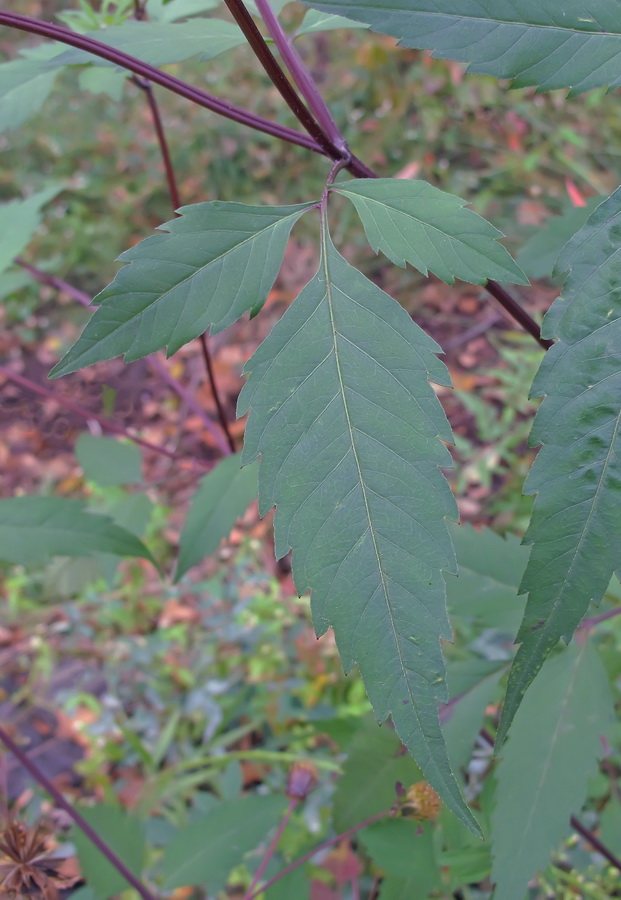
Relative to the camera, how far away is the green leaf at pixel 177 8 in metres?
0.85

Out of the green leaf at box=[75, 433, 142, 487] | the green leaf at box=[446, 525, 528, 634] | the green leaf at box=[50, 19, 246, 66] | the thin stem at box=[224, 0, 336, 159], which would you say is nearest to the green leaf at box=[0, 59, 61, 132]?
the green leaf at box=[50, 19, 246, 66]

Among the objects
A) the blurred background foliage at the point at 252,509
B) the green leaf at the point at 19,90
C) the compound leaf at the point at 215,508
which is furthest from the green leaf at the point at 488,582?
the green leaf at the point at 19,90

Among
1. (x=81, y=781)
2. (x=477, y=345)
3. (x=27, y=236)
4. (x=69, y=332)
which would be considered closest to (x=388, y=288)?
(x=477, y=345)

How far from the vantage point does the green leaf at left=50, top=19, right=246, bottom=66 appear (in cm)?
66

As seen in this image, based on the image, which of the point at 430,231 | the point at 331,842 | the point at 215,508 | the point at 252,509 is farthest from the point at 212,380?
the point at 252,509

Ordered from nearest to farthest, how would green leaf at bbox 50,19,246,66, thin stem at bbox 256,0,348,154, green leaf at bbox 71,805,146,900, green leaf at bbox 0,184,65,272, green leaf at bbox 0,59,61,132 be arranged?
thin stem at bbox 256,0,348,154, green leaf at bbox 50,19,246,66, green leaf at bbox 0,59,61,132, green leaf at bbox 71,805,146,900, green leaf at bbox 0,184,65,272

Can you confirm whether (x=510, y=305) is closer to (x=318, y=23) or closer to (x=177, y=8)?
(x=318, y=23)

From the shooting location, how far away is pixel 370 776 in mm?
860

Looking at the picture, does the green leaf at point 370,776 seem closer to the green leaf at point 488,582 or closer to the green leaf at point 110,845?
the green leaf at point 488,582

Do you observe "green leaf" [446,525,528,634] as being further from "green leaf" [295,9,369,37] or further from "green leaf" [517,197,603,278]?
"green leaf" [295,9,369,37]

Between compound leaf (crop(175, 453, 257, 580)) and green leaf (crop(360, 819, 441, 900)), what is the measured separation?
41cm

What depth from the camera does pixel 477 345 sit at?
2.81 m

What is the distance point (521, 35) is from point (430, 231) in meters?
0.15

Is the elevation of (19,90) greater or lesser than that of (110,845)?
greater
